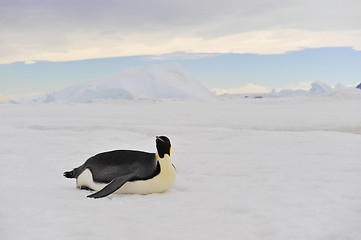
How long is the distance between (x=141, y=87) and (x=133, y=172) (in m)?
31.9

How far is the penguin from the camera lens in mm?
2988

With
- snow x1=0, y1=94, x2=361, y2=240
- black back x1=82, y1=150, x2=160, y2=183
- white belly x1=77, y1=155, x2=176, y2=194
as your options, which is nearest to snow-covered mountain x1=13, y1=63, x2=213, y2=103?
snow x1=0, y1=94, x2=361, y2=240

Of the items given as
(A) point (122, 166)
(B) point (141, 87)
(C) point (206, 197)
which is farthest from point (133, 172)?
(B) point (141, 87)

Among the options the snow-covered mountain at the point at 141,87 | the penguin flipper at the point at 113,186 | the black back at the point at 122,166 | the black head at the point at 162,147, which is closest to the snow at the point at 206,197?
the penguin flipper at the point at 113,186

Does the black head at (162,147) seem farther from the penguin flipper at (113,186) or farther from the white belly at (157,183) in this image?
the penguin flipper at (113,186)

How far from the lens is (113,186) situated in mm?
2838

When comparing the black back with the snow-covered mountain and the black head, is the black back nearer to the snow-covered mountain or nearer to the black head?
the black head

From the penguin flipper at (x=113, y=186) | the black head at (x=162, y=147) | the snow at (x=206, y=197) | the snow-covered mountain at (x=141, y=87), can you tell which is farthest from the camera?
the snow-covered mountain at (x=141, y=87)

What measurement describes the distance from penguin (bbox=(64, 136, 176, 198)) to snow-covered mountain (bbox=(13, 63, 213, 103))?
94.7 feet

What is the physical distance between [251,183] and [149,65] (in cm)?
3536

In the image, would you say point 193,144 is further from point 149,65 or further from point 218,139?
point 149,65

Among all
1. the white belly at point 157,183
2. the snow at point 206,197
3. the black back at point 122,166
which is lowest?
the snow at point 206,197

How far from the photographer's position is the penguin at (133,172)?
2988 mm

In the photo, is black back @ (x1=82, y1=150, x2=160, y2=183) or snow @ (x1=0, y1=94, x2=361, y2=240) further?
black back @ (x1=82, y1=150, x2=160, y2=183)
